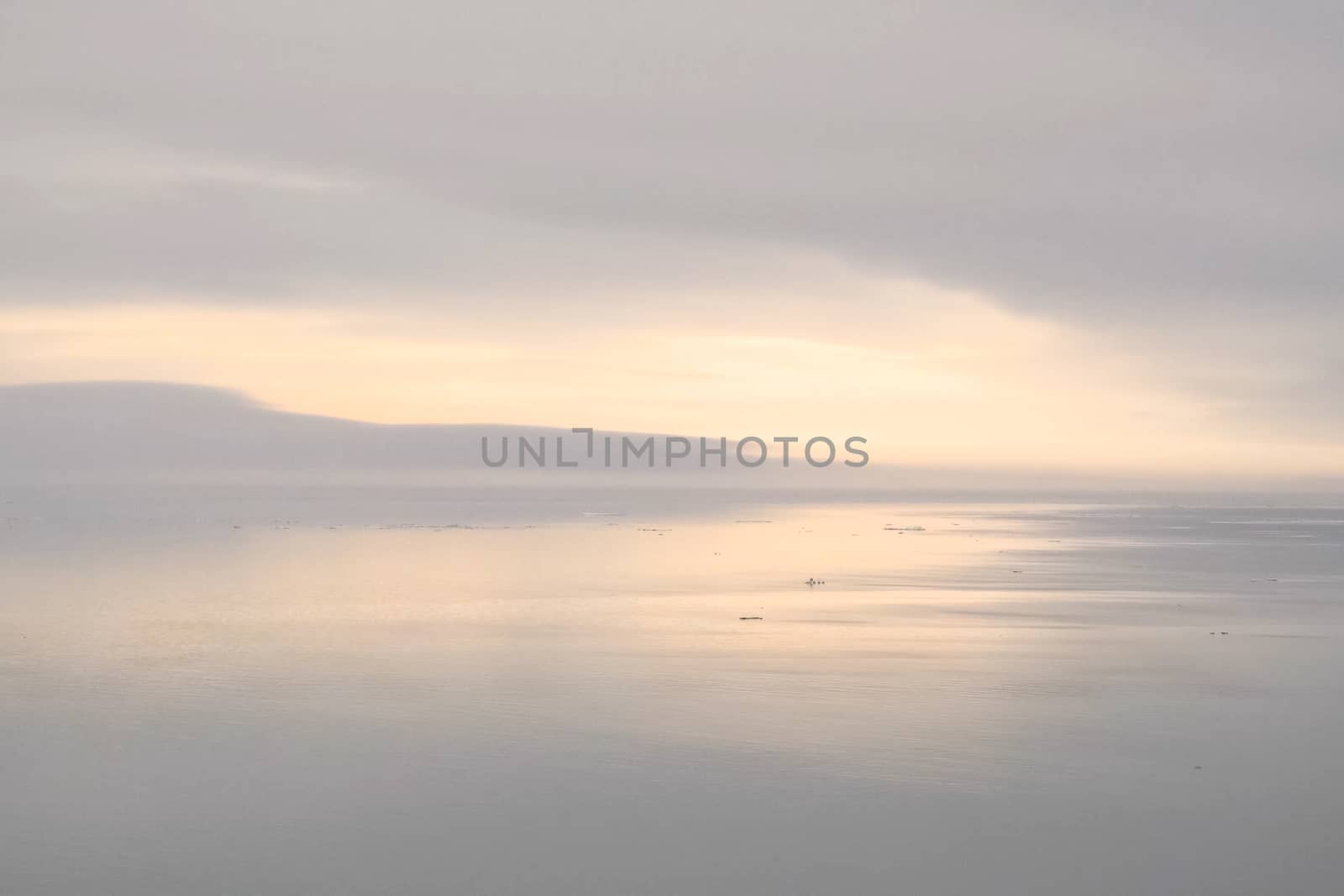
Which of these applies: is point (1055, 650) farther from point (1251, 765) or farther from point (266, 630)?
point (266, 630)

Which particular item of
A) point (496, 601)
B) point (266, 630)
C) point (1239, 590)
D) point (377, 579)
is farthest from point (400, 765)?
point (1239, 590)

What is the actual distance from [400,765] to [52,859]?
118 inches

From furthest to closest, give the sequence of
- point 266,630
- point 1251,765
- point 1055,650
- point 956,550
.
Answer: point 956,550
point 266,630
point 1055,650
point 1251,765

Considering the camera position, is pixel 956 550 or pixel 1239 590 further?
pixel 956 550

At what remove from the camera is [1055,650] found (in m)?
17.6

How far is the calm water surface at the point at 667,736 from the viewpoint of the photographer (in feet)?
29.6

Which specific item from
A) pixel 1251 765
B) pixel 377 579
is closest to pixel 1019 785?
pixel 1251 765

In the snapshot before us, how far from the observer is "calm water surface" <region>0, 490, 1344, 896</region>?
29.6 ft

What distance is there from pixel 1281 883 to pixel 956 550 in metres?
29.6

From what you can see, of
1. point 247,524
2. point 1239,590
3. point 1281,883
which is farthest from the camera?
point 247,524

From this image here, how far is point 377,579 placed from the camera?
27312 mm

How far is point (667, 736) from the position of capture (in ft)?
40.4

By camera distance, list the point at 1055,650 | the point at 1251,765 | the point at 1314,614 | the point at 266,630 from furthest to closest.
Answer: the point at 1314,614 → the point at 266,630 → the point at 1055,650 → the point at 1251,765

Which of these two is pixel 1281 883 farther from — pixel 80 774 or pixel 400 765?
pixel 80 774
